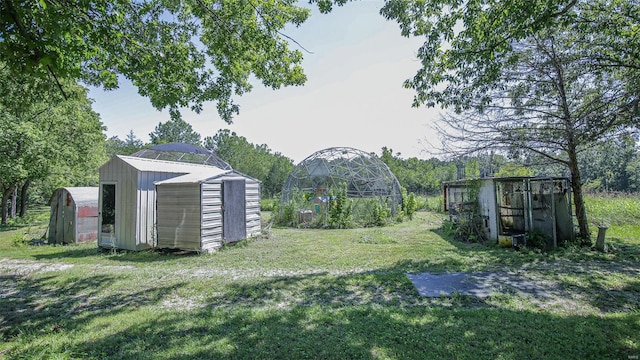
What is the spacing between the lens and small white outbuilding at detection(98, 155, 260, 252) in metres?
8.52

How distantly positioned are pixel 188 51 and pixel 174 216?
466 centimetres

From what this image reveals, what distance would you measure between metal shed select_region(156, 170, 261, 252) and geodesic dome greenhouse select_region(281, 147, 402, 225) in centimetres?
717

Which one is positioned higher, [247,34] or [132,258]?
[247,34]

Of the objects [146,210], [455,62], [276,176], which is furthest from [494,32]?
[276,176]

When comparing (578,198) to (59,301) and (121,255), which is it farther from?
(121,255)

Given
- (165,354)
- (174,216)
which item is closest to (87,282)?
(174,216)

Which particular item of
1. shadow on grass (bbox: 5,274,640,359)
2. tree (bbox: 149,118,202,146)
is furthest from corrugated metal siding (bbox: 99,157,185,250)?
tree (bbox: 149,118,202,146)

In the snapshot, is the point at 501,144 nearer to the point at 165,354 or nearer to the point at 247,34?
the point at 247,34

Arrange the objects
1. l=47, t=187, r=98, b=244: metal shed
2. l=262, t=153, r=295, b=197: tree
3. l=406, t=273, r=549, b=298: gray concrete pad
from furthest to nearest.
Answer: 1. l=262, t=153, r=295, b=197: tree
2. l=47, t=187, r=98, b=244: metal shed
3. l=406, t=273, r=549, b=298: gray concrete pad

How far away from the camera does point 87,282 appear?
19.0ft

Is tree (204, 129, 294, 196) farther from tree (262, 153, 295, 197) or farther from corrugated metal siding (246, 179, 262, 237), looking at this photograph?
corrugated metal siding (246, 179, 262, 237)

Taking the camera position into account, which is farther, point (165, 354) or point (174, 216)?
point (174, 216)

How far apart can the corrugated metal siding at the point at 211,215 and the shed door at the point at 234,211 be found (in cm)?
17

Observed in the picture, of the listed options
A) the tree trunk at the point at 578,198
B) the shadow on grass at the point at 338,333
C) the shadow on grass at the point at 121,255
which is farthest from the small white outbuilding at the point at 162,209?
the tree trunk at the point at 578,198
